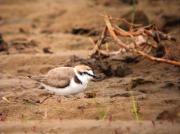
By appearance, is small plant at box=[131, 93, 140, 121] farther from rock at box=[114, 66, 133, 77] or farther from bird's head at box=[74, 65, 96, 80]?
rock at box=[114, 66, 133, 77]

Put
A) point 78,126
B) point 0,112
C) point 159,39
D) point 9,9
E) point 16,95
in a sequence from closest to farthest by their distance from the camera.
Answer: point 78,126 < point 0,112 < point 16,95 < point 159,39 < point 9,9

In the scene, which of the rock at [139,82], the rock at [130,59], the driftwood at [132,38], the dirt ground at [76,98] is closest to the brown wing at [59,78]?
the dirt ground at [76,98]

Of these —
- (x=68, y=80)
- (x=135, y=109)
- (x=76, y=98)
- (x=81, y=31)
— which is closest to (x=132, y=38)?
(x=76, y=98)

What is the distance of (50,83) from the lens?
7.50 m

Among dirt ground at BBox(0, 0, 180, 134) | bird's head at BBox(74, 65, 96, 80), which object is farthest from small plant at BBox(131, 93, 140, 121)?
bird's head at BBox(74, 65, 96, 80)

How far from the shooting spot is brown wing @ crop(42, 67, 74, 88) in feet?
24.3

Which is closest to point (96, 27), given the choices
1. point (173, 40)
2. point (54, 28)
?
point (54, 28)

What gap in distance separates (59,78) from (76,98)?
47 centimetres

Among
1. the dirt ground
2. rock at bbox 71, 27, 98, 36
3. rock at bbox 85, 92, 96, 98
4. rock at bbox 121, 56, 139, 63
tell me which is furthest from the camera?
rock at bbox 71, 27, 98, 36

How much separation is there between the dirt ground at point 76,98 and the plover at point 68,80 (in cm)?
17

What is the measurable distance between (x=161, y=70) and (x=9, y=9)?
23.3 feet

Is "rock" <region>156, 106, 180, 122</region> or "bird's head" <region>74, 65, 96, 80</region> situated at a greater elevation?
"bird's head" <region>74, 65, 96, 80</region>

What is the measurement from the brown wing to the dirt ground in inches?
9.3

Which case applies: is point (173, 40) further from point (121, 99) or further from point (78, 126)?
point (78, 126)
